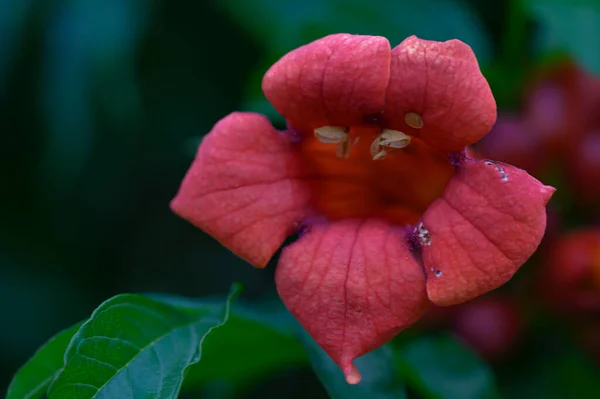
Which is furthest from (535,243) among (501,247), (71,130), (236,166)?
(71,130)

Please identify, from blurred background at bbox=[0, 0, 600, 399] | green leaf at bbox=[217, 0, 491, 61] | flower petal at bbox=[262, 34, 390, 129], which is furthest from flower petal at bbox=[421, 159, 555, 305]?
green leaf at bbox=[217, 0, 491, 61]

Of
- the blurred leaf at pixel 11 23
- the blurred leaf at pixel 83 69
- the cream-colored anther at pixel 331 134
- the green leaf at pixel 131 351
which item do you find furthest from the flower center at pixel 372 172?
the blurred leaf at pixel 11 23

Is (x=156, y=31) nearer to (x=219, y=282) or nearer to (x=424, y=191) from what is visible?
(x=219, y=282)

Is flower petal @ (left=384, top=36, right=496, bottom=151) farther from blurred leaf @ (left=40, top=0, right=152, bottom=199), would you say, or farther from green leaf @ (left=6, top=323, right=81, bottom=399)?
blurred leaf @ (left=40, top=0, right=152, bottom=199)

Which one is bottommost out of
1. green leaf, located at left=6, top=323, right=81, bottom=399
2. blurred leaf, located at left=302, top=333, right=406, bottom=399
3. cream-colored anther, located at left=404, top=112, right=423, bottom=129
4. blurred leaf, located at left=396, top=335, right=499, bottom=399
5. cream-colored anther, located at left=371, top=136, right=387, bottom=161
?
blurred leaf, located at left=396, top=335, right=499, bottom=399

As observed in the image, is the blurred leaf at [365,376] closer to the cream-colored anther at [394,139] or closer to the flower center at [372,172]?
the flower center at [372,172]

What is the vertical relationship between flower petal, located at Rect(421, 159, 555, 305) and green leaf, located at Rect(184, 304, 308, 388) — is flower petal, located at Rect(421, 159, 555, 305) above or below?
above
